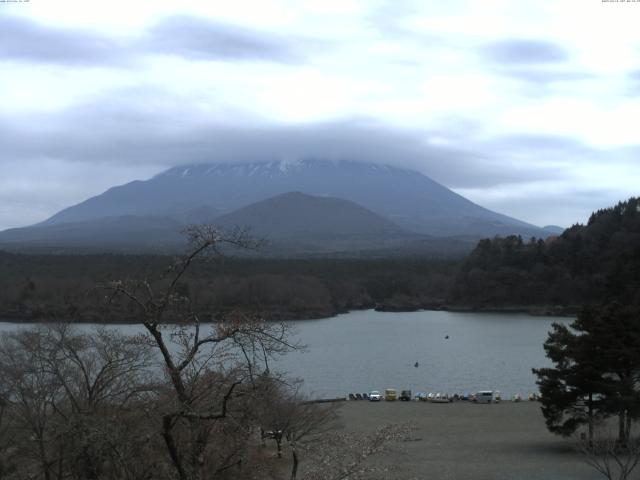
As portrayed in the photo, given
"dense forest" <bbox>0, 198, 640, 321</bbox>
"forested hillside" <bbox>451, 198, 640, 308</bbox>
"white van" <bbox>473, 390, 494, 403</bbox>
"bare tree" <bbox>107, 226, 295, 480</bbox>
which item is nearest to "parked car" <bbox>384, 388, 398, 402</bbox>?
"white van" <bbox>473, 390, 494, 403</bbox>

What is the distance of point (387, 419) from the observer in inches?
825

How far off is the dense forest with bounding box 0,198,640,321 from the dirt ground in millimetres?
30236

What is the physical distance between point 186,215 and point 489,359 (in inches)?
6221

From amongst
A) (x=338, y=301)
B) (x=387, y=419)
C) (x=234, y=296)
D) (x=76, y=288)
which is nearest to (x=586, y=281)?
(x=338, y=301)

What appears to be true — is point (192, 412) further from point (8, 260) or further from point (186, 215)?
point (186, 215)

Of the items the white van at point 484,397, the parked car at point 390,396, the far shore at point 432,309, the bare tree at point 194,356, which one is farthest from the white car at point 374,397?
the far shore at point 432,309

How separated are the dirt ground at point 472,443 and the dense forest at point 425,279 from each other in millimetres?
30236

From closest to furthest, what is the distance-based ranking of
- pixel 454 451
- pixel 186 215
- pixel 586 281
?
pixel 454 451, pixel 586 281, pixel 186 215

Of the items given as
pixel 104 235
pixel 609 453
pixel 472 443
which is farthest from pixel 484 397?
pixel 104 235

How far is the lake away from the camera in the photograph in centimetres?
2866

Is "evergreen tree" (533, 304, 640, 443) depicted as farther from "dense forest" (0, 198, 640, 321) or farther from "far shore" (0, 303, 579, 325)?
"dense forest" (0, 198, 640, 321)

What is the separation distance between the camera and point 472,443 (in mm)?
18062

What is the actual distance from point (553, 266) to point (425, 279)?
12.8 m

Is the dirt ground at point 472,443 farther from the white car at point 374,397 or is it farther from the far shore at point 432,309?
the far shore at point 432,309
